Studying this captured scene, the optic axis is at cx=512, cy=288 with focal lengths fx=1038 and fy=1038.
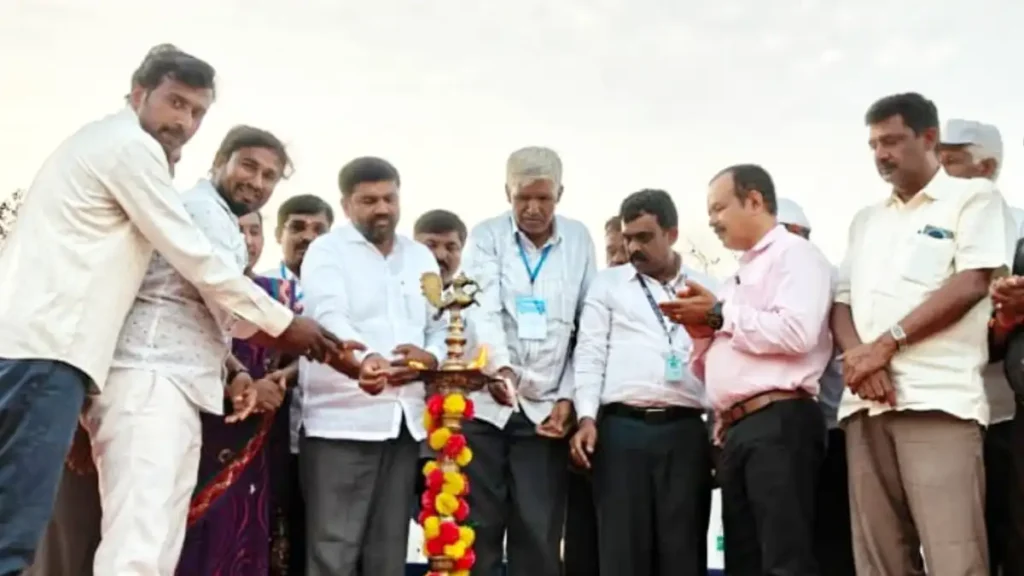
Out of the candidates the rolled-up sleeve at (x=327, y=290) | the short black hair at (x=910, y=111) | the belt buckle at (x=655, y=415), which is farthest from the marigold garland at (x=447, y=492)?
the short black hair at (x=910, y=111)

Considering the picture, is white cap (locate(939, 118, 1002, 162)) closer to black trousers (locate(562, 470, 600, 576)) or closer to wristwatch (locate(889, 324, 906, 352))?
wristwatch (locate(889, 324, 906, 352))

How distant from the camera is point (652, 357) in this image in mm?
4184

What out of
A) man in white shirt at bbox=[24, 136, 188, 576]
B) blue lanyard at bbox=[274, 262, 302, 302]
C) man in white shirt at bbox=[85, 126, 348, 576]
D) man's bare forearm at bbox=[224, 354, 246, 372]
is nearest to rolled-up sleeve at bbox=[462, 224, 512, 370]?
blue lanyard at bbox=[274, 262, 302, 302]

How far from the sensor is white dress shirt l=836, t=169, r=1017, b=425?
3.38 meters

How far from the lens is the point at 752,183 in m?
3.87

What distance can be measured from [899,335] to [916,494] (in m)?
0.51

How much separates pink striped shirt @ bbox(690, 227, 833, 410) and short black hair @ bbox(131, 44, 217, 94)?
1968 mm

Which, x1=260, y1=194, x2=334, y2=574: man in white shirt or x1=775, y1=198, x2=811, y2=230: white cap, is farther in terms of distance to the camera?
x1=775, y1=198, x2=811, y2=230: white cap

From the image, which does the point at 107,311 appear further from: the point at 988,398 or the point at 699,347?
the point at 988,398

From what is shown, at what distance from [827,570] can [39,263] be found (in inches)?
120

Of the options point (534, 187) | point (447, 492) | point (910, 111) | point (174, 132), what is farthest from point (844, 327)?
point (174, 132)

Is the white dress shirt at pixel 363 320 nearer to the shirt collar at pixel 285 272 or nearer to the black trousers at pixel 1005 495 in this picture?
the shirt collar at pixel 285 272

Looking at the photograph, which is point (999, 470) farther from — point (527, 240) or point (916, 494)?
point (527, 240)

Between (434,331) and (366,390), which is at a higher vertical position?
(434,331)
